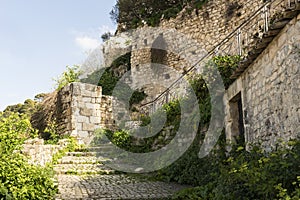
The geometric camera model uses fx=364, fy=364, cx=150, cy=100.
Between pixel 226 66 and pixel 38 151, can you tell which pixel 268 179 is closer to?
pixel 226 66

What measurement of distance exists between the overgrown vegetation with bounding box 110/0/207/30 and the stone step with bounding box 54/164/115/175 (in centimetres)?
967

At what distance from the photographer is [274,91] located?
5.21 m

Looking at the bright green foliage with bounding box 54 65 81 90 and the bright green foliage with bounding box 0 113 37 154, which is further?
the bright green foliage with bounding box 54 65 81 90

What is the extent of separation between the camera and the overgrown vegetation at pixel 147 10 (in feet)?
58.7

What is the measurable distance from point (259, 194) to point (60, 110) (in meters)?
11.8

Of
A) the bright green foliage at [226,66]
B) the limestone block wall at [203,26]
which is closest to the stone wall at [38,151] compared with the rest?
the bright green foliage at [226,66]

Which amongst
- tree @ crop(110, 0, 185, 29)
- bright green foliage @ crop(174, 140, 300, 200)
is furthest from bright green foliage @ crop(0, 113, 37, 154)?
tree @ crop(110, 0, 185, 29)

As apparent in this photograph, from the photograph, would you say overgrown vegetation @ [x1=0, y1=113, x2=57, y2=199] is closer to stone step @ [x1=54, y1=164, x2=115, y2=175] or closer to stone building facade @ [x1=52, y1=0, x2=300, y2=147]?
stone step @ [x1=54, y1=164, x2=115, y2=175]

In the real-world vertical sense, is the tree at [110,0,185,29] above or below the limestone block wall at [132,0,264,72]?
above

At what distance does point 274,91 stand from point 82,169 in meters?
5.86

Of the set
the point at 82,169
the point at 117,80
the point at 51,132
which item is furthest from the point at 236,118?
the point at 117,80

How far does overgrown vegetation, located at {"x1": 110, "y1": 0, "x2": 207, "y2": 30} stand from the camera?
58.7ft

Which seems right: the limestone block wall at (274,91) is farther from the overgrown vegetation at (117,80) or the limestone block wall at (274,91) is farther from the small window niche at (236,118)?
the overgrown vegetation at (117,80)

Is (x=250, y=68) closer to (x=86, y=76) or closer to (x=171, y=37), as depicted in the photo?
(x=171, y=37)
